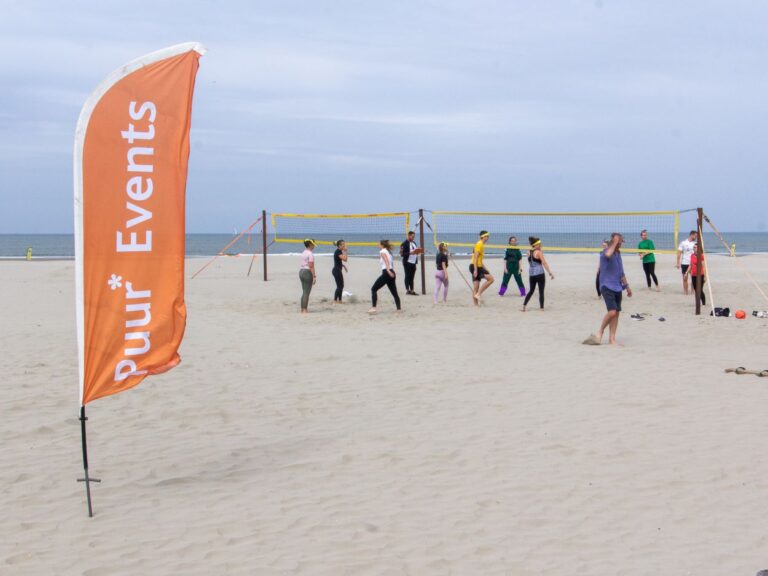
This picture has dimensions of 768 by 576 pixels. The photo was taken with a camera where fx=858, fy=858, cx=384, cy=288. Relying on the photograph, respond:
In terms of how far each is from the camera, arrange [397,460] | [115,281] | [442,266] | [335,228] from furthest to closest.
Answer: [335,228] < [442,266] < [397,460] < [115,281]

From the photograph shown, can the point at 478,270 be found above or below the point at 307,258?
below

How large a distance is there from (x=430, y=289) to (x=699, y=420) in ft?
42.7

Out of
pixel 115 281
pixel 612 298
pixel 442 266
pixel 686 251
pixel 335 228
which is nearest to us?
pixel 115 281

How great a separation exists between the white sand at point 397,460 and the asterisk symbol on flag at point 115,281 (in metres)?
1.25

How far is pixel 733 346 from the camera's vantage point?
10289 millimetres

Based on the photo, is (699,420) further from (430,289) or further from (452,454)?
(430,289)

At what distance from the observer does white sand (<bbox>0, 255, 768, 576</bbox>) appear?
Answer: 414 centimetres

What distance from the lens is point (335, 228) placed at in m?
94.1

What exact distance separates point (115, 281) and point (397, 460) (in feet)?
7.11

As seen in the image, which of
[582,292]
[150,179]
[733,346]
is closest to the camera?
[150,179]

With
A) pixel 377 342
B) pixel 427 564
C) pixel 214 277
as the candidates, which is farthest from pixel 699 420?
pixel 214 277

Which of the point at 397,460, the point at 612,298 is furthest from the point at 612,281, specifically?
the point at 397,460

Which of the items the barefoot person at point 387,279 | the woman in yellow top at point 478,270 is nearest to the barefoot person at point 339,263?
the barefoot person at point 387,279

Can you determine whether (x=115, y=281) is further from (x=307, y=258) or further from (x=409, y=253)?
(x=409, y=253)
